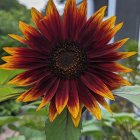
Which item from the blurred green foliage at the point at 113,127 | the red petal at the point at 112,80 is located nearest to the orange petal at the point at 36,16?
the red petal at the point at 112,80

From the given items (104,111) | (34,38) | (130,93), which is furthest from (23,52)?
(104,111)

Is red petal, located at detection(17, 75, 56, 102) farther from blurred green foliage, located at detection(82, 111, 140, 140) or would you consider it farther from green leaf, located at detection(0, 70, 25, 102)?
blurred green foliage, located at detection(82, 111, 140, 140)

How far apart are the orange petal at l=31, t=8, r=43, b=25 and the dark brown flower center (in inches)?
1.8

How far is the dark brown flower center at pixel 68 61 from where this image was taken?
0.61 m

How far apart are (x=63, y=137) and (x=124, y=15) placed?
10.9ft

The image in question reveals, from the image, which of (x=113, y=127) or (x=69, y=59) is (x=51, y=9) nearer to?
(x=69, y=59)

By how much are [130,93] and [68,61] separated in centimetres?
10

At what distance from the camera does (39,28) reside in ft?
1.98

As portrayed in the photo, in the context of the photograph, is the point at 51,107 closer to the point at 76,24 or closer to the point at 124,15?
the point at 76,24

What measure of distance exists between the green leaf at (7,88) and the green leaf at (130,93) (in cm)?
14

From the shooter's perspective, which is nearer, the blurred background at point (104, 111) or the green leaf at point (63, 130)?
the green leaf at point (63, 130)

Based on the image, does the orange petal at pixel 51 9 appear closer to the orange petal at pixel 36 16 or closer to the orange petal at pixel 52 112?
the orange petal at pixel 36 16

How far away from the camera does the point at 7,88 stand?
63 cm

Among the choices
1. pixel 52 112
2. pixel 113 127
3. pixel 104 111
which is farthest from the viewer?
pixel 113 127
